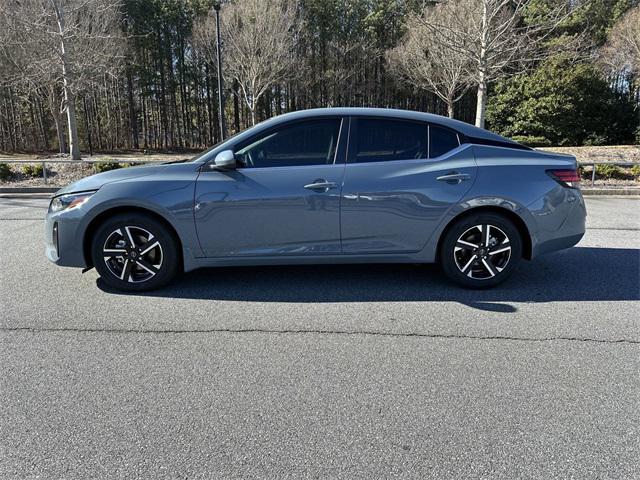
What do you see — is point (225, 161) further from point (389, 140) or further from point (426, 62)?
point (426, 62)

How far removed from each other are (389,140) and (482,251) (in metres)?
1.39

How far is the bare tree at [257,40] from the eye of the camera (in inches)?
934

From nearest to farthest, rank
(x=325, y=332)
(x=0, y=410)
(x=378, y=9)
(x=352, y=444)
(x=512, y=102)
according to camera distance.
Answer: (x=352, y=444)
(x=0, y=410)
(x=325, y=332)
(x=512, y=102)
(x=378, y=9)

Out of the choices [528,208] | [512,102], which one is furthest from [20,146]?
[528,208]

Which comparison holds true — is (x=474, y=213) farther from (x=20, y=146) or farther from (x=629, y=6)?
(x=20, y=146)

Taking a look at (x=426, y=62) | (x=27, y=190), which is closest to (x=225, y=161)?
(x=27, y=190)

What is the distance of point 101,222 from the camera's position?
4215 millimetres

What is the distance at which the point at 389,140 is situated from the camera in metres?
4.30

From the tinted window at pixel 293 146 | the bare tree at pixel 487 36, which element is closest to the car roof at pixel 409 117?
the tinted window at pixel 293 146

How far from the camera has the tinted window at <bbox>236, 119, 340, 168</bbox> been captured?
4.20 m

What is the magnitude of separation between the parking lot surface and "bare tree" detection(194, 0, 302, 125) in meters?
22.4

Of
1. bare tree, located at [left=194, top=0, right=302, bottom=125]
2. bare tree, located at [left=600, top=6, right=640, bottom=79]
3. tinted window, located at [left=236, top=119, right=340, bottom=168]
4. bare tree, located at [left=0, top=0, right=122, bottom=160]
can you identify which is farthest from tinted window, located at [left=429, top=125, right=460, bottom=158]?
bare tree, located at [left=194, top=0, right=302, bottom=125]

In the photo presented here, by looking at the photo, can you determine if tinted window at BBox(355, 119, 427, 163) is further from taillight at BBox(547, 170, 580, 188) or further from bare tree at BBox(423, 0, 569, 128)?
bare tree at BBox(423, 0, 569, 128)

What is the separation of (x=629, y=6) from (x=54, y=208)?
3530 centimetres
